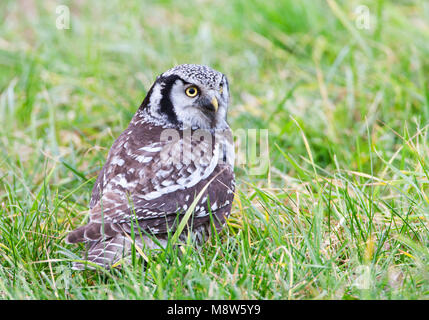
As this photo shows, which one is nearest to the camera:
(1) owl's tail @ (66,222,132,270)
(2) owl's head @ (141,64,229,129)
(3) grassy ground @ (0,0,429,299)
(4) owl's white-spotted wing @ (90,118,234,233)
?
(3) grassy ground @ (0,0,429,299)

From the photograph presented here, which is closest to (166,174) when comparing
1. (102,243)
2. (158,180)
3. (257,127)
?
(158,180)

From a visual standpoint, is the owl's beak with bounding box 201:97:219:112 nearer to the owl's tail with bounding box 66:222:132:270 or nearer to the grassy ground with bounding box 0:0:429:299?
the grassy ground with bounding box 0:0:429:299

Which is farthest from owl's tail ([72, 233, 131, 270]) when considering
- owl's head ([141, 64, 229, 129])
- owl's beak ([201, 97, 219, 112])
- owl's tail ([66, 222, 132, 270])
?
owl's beak ([201, 97, 219, 112])

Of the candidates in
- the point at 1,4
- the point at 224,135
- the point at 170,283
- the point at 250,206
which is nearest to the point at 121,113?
the point at 224,135

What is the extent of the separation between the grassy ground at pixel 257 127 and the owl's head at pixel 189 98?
2.11 ft

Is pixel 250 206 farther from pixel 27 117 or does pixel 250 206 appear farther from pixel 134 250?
pixel 27 117

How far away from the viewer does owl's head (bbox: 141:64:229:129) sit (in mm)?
3900

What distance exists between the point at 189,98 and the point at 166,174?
1.99 feet

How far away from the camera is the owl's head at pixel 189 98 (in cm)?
390

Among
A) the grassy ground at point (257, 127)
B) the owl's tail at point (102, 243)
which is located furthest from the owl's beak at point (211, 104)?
the owl's tail at point (102, 243)

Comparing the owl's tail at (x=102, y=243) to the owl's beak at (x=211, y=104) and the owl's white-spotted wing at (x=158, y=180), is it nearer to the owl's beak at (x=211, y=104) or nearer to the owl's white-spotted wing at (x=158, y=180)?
the owl's white-spotted wing at (x=158, y=180)

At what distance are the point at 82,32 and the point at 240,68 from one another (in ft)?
7.21

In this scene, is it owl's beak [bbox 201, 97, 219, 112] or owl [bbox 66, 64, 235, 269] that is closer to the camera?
owl [bbox 66, 64, 235, 269]

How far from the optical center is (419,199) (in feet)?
12.6
